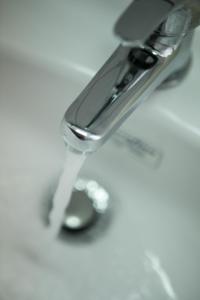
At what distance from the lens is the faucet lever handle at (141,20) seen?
31 centimetres

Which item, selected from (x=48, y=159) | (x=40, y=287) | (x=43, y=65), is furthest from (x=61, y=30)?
(x=40, y=287)

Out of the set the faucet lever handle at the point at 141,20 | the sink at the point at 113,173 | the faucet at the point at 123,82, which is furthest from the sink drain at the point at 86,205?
the faucet lever handle at the point at 141,20

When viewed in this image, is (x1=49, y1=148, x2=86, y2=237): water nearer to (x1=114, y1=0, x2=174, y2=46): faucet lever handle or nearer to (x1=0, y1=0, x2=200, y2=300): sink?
(x1=0, y1=0, x2=200, y2=300): sink

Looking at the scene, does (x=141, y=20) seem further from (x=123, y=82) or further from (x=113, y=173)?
(x=113, y=173)

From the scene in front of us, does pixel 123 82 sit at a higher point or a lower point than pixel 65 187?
higher

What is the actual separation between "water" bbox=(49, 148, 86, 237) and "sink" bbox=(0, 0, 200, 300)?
0.05ft

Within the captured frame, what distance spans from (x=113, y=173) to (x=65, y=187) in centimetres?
9

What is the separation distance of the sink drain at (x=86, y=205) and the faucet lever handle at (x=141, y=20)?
269 millimetres

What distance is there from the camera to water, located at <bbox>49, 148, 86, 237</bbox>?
17.5 inches

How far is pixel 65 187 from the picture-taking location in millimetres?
482

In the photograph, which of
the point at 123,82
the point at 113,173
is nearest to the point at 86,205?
the point at 113,173

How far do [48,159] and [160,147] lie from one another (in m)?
0.13

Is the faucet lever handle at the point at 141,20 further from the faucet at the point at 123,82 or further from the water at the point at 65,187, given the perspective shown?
the water at the point at 65,187

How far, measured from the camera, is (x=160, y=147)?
0.50 meters
